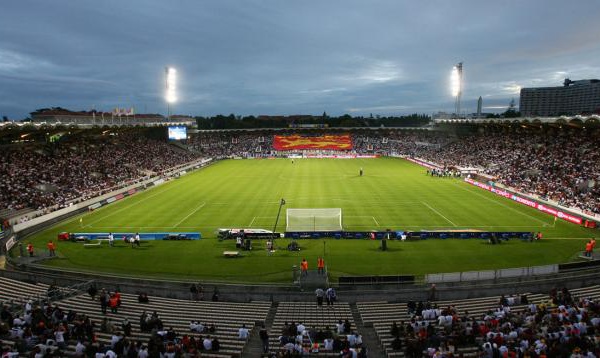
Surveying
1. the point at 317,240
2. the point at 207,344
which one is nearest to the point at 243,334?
the point at 207,344

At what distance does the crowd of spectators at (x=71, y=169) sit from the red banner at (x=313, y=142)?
145ft

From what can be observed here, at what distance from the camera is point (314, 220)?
33.7 m

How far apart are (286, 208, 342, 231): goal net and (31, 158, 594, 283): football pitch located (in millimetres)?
1182

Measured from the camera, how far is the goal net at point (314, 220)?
32.8m

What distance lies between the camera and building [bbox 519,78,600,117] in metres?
152

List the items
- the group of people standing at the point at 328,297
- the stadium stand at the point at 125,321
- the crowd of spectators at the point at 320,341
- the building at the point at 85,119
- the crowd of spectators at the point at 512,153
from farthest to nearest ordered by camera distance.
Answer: the building at the point at 85,119 → the crowd of spectators at the point at 512,153 → the group of people standing at the point at 328,297 → the stadium stand at the point at 125,321 → the crowd of spectators at the point at 320,341

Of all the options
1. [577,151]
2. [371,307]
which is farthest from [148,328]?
[577,151]

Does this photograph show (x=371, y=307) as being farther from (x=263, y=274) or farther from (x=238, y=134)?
(x=238, y=134)

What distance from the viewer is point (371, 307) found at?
17.9 meters

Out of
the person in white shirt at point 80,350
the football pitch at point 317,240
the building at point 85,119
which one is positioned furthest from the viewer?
the building at point 85,119

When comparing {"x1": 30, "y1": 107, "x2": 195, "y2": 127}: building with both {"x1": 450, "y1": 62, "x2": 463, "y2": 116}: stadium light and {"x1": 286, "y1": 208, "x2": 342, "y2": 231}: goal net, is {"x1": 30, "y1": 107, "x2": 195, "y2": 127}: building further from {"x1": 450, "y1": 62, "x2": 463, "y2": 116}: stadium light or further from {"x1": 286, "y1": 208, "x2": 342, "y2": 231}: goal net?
{"x1": 450, "y1": 62, "x2": 463, "y2": 116}: stadium light

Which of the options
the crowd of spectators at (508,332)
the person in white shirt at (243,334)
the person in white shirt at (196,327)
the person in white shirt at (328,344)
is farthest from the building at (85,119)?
the crowd of spectators at (508,332)

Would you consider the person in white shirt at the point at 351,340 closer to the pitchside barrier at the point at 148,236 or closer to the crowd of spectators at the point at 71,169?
the pitchside barrier at the point at 148,236

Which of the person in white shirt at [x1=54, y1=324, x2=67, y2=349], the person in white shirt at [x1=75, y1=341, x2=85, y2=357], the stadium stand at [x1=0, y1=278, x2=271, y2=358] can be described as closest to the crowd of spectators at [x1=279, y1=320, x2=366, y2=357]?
the stadium stand at [x1=0, y1=278, x2=271, y2=358]
